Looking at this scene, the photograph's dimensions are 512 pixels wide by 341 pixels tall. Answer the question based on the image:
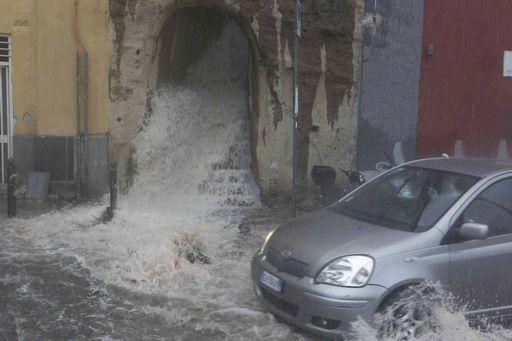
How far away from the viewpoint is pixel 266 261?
17.9ft

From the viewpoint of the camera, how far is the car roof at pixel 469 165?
214 inches

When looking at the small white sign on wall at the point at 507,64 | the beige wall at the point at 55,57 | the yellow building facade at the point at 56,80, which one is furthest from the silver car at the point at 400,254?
the small white sign on wall at the point at 507,64

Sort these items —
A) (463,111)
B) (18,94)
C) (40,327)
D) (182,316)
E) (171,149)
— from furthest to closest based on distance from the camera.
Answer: (463,111) → (171,149) → (18,94) → (182,316) → (40,327)

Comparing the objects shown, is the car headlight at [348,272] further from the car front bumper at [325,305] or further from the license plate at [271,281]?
the license plate at [271,281]

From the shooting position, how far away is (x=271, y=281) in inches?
206

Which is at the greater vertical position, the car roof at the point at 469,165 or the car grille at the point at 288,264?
the car roof at the point at 469,165

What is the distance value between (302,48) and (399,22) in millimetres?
2053

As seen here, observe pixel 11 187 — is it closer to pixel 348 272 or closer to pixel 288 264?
pixel 288 264

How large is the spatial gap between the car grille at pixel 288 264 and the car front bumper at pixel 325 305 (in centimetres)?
4

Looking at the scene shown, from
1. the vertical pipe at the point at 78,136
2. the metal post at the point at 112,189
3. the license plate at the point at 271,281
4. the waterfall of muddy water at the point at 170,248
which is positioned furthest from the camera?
the vertical pipe at the point at 78,136

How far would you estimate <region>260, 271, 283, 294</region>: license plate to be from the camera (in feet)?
16.7

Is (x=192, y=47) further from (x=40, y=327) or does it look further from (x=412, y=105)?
(x=40, y=327)

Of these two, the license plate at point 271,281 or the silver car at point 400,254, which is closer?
the silver car at point 400,254

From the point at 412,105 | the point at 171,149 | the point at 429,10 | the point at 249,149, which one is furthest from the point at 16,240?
the point at 429,10
